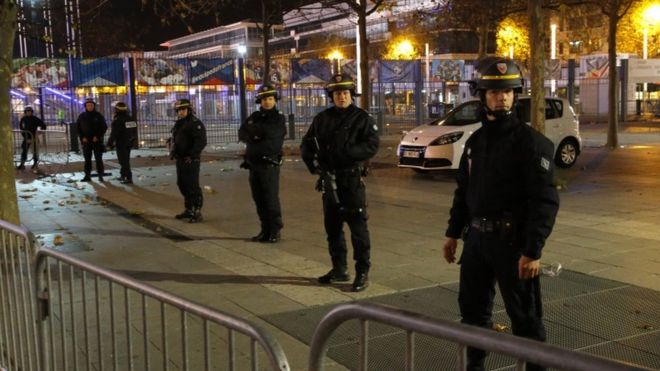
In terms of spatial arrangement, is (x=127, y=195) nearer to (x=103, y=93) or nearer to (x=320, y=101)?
(x=103, y=93)

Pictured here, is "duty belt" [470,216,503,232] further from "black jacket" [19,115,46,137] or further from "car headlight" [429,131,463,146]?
"black jacket" [19,115,46,137]

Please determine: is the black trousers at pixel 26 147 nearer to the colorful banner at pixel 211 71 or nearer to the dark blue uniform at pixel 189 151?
the colorful banner at pixel 211 71

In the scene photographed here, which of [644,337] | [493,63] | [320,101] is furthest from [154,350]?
[320,101]

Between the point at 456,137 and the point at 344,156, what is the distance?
8214mm

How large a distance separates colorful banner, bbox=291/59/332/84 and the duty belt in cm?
2547

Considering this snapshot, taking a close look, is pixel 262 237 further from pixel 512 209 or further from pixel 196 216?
pixel 512 209

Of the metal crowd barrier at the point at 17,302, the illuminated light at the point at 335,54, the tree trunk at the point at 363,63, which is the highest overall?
the illuminated light at the point at 335,54

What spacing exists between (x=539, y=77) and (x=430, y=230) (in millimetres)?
4376

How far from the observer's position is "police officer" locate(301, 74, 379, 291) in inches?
239

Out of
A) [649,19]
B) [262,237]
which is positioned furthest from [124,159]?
[649,19]

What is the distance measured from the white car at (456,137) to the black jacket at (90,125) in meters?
6.56

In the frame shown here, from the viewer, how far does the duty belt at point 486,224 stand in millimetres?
3631

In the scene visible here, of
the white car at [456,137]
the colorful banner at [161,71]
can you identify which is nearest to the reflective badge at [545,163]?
the white car at [456,137]

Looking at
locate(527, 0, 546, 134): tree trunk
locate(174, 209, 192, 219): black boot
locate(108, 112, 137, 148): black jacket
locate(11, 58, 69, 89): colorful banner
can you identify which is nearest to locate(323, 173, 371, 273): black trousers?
locate(174, 209, 192, 219): black boot
